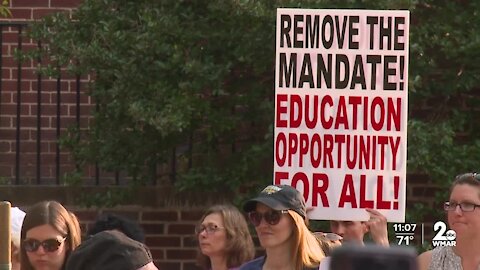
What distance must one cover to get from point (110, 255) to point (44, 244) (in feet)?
7.35

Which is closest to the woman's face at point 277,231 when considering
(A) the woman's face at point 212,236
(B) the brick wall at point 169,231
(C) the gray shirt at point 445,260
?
(C) the gray shirt at point 445,260

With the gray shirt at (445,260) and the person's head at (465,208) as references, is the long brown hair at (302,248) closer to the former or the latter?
the gray shirt at (445,260)

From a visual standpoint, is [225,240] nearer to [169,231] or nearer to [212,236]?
[212,236]

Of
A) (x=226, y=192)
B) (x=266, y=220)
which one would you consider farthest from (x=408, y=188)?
(x=266, y=220)

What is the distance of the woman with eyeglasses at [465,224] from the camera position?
5.17m

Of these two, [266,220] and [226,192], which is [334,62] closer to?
[266,220]

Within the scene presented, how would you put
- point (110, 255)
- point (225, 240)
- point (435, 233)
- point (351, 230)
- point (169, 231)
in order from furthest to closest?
point (169, 231) → point (435, 233) → point (225, 240) → point (351, 230) → point (110, 255)

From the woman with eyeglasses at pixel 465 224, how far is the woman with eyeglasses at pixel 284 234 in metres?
0.61

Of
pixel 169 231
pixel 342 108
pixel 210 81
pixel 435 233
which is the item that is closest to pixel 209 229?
pixel 342 108

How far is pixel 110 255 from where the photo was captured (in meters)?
2.99

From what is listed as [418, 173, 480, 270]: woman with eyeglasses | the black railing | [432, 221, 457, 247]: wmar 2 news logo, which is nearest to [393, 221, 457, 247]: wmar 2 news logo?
[432, 221, 457, 247]: wmar 2 news logo

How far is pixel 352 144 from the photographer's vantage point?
6.32 metres

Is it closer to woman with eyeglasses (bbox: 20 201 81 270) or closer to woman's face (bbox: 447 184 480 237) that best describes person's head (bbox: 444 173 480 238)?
woman's face (bbox: 447 184 480 237)

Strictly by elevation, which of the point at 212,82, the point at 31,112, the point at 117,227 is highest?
the point at 212,82
